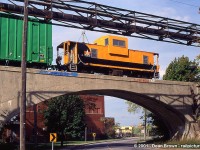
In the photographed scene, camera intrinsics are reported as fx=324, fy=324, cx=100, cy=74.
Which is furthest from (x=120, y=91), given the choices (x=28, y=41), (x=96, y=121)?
(x=96, y=121)

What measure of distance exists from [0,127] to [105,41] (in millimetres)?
14457

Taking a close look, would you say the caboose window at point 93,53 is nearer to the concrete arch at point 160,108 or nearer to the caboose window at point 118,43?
the caboose window at point 118,43

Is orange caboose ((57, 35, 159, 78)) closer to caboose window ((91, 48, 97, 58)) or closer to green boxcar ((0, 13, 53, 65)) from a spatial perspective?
caboose window ((91, 48, 97, 58))

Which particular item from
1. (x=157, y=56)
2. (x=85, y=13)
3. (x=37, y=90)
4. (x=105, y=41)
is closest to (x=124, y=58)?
(x=105, y=41)

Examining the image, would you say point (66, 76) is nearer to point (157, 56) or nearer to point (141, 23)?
point (141, 23)

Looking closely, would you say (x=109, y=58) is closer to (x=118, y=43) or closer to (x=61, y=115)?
(x=118, y=43)

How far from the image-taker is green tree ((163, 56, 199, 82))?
39.2 meters

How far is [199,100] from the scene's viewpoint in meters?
31.6

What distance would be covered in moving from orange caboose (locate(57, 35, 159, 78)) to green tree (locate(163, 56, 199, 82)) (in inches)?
300

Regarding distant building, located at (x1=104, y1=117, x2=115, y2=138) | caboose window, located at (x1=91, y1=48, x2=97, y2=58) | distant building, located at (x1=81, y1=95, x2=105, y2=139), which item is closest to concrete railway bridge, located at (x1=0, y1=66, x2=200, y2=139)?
caboose window, located at (x1=91, y1=48, x2=97, y2=58)

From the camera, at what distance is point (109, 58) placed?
98.3 ft

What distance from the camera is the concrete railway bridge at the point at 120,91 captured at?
2127 cm

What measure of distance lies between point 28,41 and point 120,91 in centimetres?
901

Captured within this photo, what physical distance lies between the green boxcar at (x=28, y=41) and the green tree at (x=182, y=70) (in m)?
21.1
